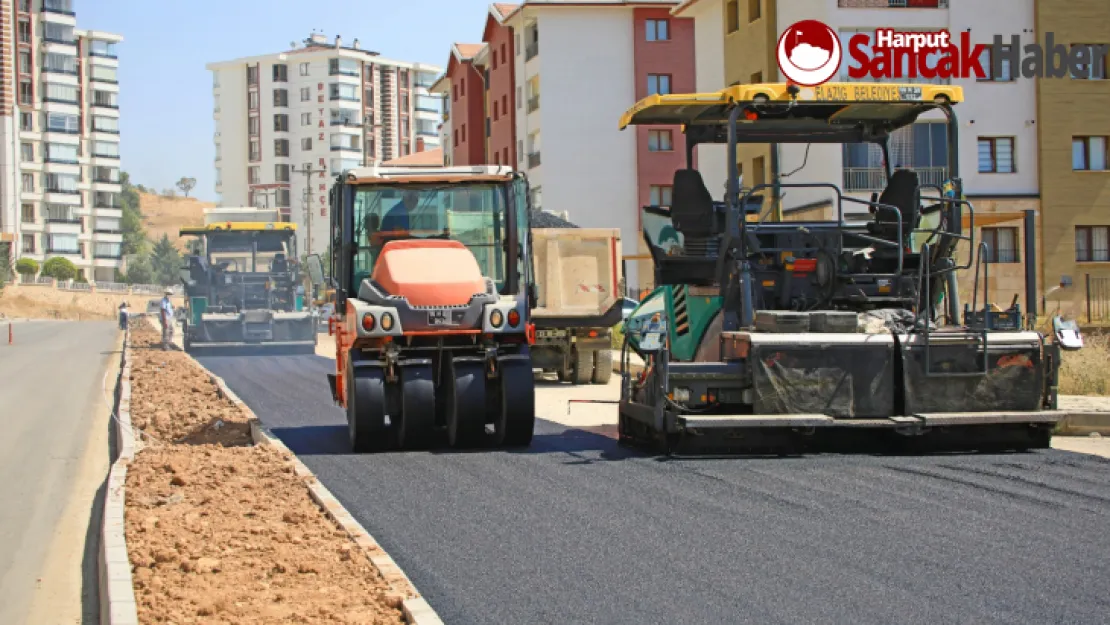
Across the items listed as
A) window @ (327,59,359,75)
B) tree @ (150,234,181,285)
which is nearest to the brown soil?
window @ (327,59,359,75)

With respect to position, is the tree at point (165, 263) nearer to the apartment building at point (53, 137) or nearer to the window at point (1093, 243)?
the apartment building at point (53, 137)

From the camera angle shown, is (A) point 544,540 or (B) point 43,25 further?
(B) point 43,25

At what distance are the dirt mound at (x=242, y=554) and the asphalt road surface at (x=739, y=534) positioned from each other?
0.35 metres

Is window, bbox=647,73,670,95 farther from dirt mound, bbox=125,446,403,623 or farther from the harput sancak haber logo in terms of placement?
dirt mound, bbox=125,446,403,623

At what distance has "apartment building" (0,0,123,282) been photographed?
351 feet

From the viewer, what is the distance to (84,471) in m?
15.2

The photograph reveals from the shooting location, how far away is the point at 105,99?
128m

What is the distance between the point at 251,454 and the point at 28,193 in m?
109

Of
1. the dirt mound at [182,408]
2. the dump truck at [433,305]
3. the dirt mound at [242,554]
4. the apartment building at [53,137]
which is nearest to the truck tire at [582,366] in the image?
the dirt mound at [182,408]

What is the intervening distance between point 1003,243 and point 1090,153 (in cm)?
372

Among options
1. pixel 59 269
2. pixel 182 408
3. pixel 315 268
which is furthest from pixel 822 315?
pixel 59 269

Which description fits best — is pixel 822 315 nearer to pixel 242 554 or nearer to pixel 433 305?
pixel 433 305

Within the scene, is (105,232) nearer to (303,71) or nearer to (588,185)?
(303,71)

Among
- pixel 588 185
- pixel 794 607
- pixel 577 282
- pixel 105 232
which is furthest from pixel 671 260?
pixel 105 232
